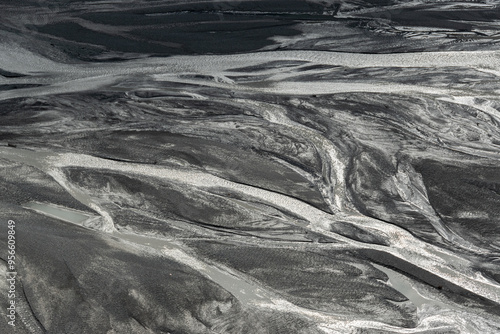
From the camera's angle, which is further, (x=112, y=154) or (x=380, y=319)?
(x=112, y=154)

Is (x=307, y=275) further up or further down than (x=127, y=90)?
further down

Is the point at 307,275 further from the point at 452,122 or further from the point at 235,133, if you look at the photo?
the point at 452,122

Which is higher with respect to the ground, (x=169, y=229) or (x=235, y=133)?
(x=235, y=133)

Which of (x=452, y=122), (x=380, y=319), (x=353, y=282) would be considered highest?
(x=452, y=122)

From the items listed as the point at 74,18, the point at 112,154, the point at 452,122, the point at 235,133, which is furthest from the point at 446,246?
the point at 74,18

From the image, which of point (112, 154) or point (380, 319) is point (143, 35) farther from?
point (380, 319)

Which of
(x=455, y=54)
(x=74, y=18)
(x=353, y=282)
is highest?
(x=74, y=18)

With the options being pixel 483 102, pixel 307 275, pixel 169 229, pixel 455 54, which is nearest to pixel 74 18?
pixel 169 229

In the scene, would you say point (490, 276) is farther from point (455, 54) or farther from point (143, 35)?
point (143, 35)

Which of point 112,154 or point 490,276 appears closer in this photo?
point 490,276
